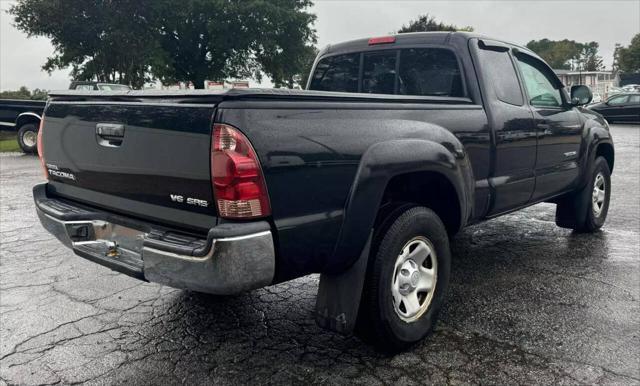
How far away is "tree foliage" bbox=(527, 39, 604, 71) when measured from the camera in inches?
4262

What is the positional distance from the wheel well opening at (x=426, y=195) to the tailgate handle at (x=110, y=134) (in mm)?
1446

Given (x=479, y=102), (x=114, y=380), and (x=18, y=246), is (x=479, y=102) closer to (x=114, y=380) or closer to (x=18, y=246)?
(x=114, y=380)

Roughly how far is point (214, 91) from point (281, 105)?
301 mm

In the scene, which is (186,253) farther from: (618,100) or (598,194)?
(618,100)

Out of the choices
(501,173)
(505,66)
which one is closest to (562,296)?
(501,173)

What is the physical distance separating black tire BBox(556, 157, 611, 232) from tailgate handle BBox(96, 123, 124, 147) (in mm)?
4541

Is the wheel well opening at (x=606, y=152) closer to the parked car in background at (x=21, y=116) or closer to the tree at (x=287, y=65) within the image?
the parked car in background at (x=21, y=116)

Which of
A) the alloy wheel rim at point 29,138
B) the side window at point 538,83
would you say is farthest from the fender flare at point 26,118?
the side window at point 538,83

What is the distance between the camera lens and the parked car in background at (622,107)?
22562 mm

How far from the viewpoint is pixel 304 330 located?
334 centimetres

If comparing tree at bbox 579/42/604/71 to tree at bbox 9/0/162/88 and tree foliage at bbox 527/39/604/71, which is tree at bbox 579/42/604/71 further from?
tree at bbox 9/0/162/88

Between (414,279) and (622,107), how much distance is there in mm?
23725

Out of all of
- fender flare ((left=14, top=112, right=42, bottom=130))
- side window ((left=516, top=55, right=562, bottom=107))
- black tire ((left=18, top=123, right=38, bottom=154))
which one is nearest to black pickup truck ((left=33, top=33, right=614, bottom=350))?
side window ((left=516, top=55, right=562, bottom=107))

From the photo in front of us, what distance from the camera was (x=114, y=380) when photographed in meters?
2.78
